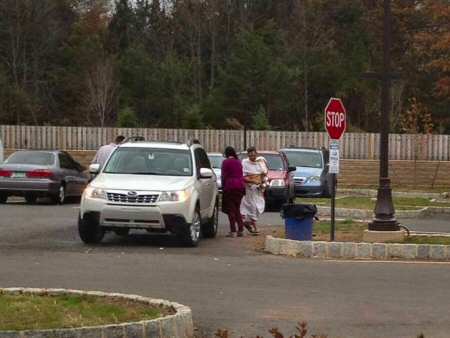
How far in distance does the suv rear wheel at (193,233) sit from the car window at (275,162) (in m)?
10.2

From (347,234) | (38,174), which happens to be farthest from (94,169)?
(38,174)

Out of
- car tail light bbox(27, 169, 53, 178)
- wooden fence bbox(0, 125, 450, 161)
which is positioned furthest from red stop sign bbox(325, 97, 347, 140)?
wooden fence bbox(0, 125, 450, 161)

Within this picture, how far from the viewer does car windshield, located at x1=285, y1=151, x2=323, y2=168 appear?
29.2m

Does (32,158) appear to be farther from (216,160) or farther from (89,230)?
(89,230)

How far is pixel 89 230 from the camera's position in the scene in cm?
1492

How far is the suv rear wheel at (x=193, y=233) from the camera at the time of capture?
14.8 m

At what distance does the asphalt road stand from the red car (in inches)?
326

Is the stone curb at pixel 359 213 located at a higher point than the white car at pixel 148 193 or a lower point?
lower

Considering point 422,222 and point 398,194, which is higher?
point 422,222

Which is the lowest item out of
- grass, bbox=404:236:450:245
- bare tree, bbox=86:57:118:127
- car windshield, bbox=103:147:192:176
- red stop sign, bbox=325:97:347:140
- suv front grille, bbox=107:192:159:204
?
grass, bbox=404:236:450:245

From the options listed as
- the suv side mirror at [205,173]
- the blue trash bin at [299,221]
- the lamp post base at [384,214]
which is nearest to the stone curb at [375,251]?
the blue trash bin at [299,221]

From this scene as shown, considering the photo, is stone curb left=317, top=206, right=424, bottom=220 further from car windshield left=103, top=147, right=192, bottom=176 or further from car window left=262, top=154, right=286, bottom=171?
car windshield left=103, top=147, right=192, bottom=176

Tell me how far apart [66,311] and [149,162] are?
26.8 ft

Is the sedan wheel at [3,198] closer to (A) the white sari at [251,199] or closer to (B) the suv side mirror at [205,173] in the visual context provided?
(A) the white sari at [251,199]
